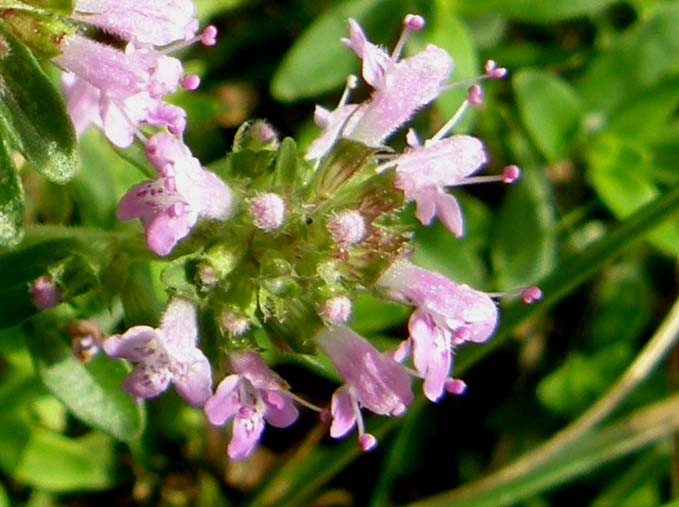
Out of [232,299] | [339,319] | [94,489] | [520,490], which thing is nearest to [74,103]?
[232,299]

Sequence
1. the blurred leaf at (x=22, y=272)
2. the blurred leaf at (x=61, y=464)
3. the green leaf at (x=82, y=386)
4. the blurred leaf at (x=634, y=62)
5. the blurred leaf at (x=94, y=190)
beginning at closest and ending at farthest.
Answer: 1. the blurred leaf at (x=22, y=272)
2. the green leaf at (x=82, y=386)
3. the blurred leaf at (x=94, y=190)
4. the blurred leaf at (x=61, y=464)
5. the blurred leaf at (x=634, y=62)

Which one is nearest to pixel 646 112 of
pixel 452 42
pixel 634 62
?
pixel 634 62

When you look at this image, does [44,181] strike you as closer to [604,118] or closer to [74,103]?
[74,103]

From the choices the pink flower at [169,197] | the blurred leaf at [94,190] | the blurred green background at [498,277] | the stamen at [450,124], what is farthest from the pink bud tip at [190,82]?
the blurred green background at [498,277]

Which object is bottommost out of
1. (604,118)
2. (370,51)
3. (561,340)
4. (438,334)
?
(561,340)

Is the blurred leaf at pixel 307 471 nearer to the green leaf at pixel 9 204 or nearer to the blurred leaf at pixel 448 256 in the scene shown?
the blurred leaf at pixel 448 256

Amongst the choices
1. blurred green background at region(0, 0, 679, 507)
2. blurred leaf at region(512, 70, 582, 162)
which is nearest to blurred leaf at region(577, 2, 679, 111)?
blurred green background at region(0, 0, 679, 507)
